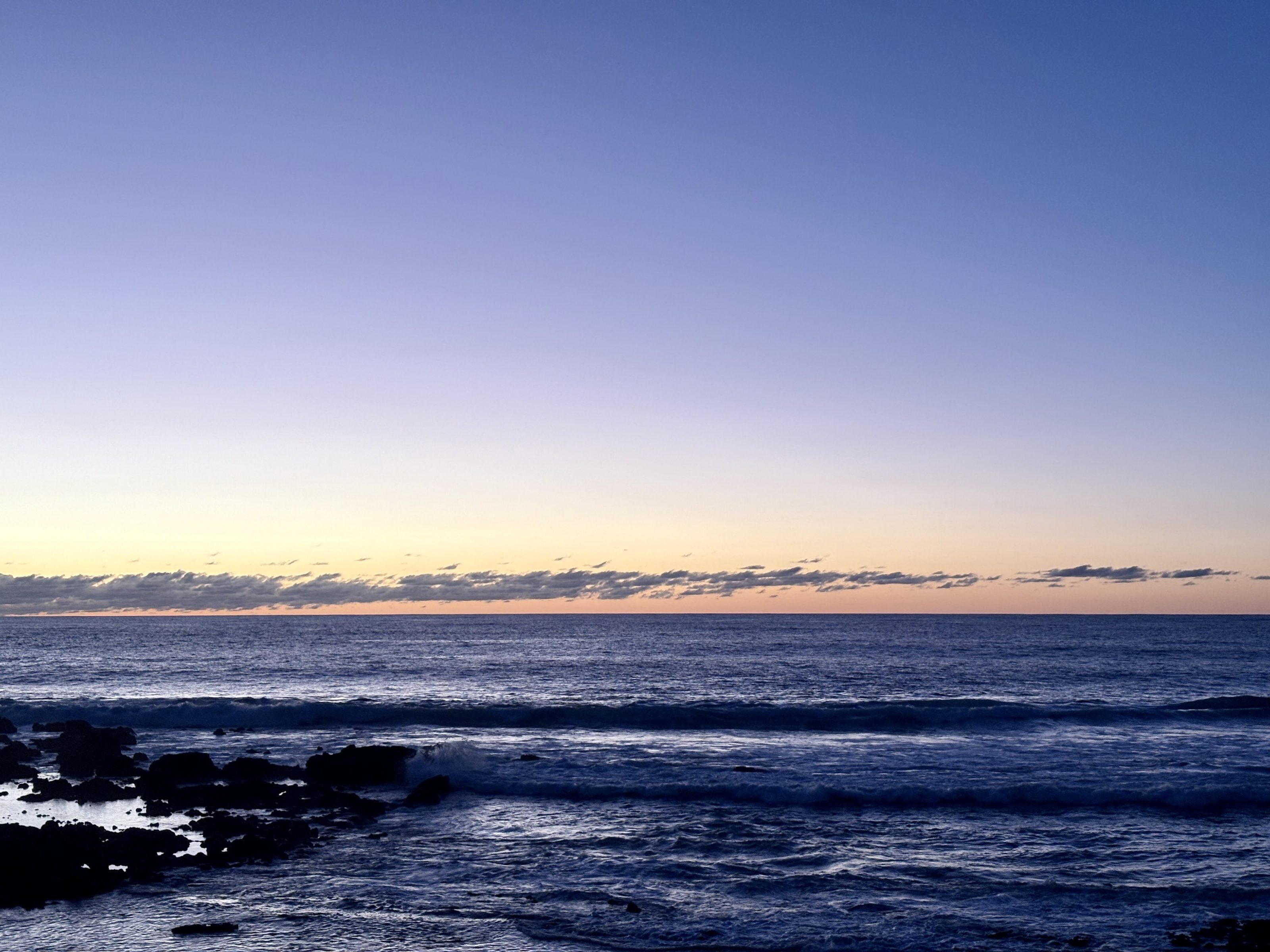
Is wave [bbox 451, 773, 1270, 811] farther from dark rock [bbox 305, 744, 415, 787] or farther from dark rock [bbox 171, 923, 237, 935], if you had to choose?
dark rock [bbox 171, 923, 237, 935]

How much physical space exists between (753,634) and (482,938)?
140846mm

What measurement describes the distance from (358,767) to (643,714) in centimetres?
2061

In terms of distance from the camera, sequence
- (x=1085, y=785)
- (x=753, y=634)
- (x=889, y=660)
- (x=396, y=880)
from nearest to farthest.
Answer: (x=396, y=880) < (x=1085, y=785) < (x=889, y=660) < (x=753, y=634)

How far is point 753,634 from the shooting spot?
506 ft

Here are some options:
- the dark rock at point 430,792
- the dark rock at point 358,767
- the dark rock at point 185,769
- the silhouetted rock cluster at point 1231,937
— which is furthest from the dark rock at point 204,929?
the silhouetted rock cluster at point 1231,937

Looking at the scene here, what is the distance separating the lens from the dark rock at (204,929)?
16312 mm

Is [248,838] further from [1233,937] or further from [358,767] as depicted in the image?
[1233,937]

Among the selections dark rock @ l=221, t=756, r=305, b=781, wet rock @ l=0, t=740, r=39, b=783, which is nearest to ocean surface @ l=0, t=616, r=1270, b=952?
dark rock @ l=221, t=756, r=305, b=781

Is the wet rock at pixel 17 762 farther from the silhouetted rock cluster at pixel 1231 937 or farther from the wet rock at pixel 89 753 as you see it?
the silhouetted rock cluster at pixel 1231 937

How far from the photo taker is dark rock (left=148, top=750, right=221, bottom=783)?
30391mm

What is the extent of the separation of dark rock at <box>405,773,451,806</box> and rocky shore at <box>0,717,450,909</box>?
0.13 ft

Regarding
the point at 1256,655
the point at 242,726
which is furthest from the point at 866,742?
the point at 1256,655

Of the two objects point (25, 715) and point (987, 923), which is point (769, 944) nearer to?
point (987, 923)

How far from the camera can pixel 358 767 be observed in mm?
31172
